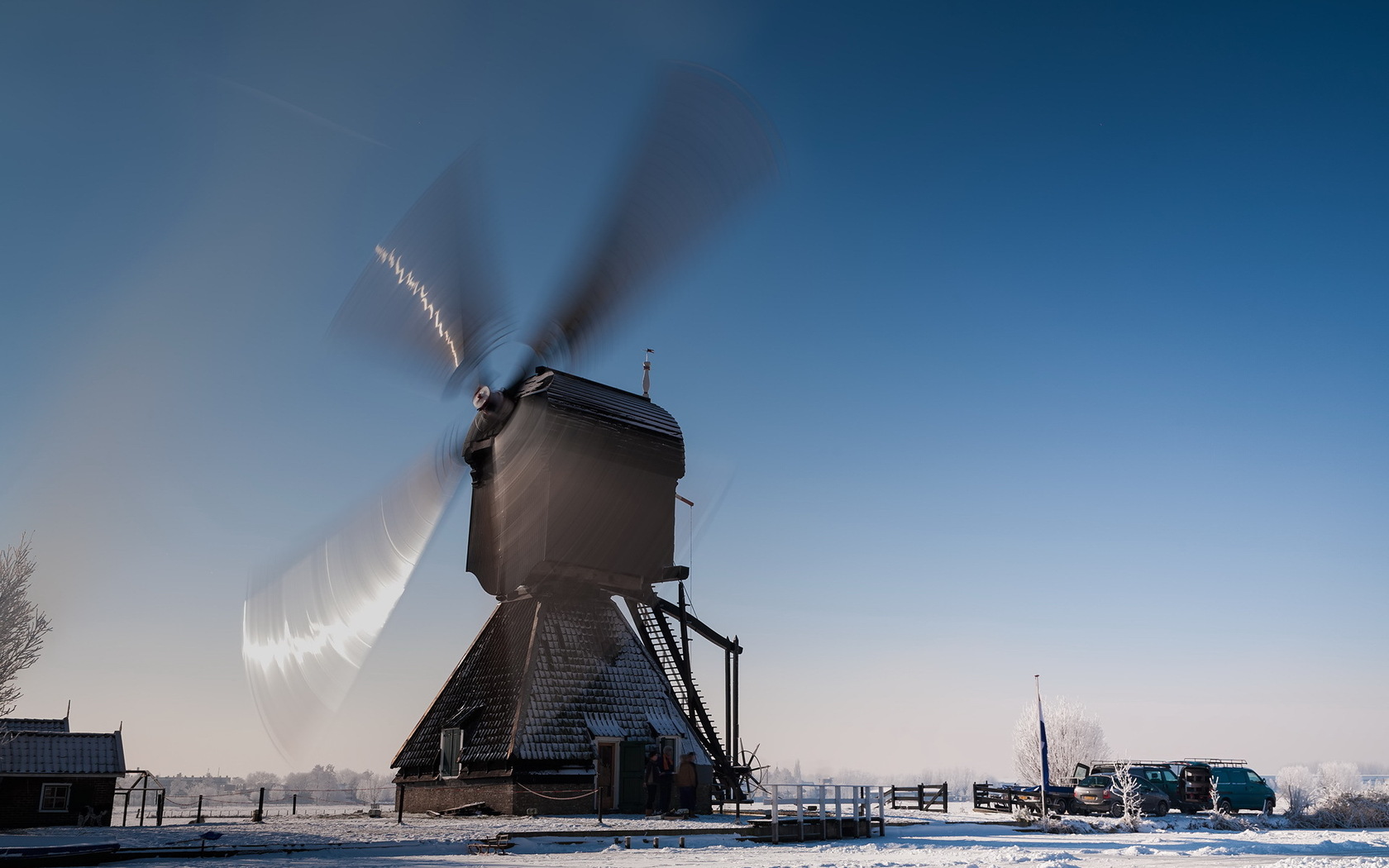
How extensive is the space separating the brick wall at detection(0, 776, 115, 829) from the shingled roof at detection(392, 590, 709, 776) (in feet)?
35.3

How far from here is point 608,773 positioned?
2491 cm

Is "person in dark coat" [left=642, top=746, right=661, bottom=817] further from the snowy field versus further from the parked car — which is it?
the parked car

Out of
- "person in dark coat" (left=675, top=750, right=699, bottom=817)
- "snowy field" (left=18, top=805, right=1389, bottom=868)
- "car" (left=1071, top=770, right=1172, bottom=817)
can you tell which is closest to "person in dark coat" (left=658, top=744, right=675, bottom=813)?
"person in dark coat" (left=675, top=750, right=699, bottom=817)

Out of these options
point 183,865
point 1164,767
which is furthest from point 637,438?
point 1164,767

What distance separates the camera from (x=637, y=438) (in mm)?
29047

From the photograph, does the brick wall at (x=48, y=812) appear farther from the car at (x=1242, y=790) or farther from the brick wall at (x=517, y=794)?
the car at (x=1242, y=790)

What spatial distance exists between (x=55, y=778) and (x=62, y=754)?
1017 millimetres

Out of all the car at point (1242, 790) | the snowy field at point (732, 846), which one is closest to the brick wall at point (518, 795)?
the snowy field at point (732, 846)

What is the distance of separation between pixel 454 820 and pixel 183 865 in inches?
407

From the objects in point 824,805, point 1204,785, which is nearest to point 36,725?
point 824,805

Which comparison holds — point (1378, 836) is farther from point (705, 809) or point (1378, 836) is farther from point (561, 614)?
point (561, 614)

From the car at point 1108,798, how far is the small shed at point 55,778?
1165 inches

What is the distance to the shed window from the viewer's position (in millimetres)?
29562

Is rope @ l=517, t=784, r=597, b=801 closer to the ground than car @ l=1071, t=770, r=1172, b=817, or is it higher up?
higher up
